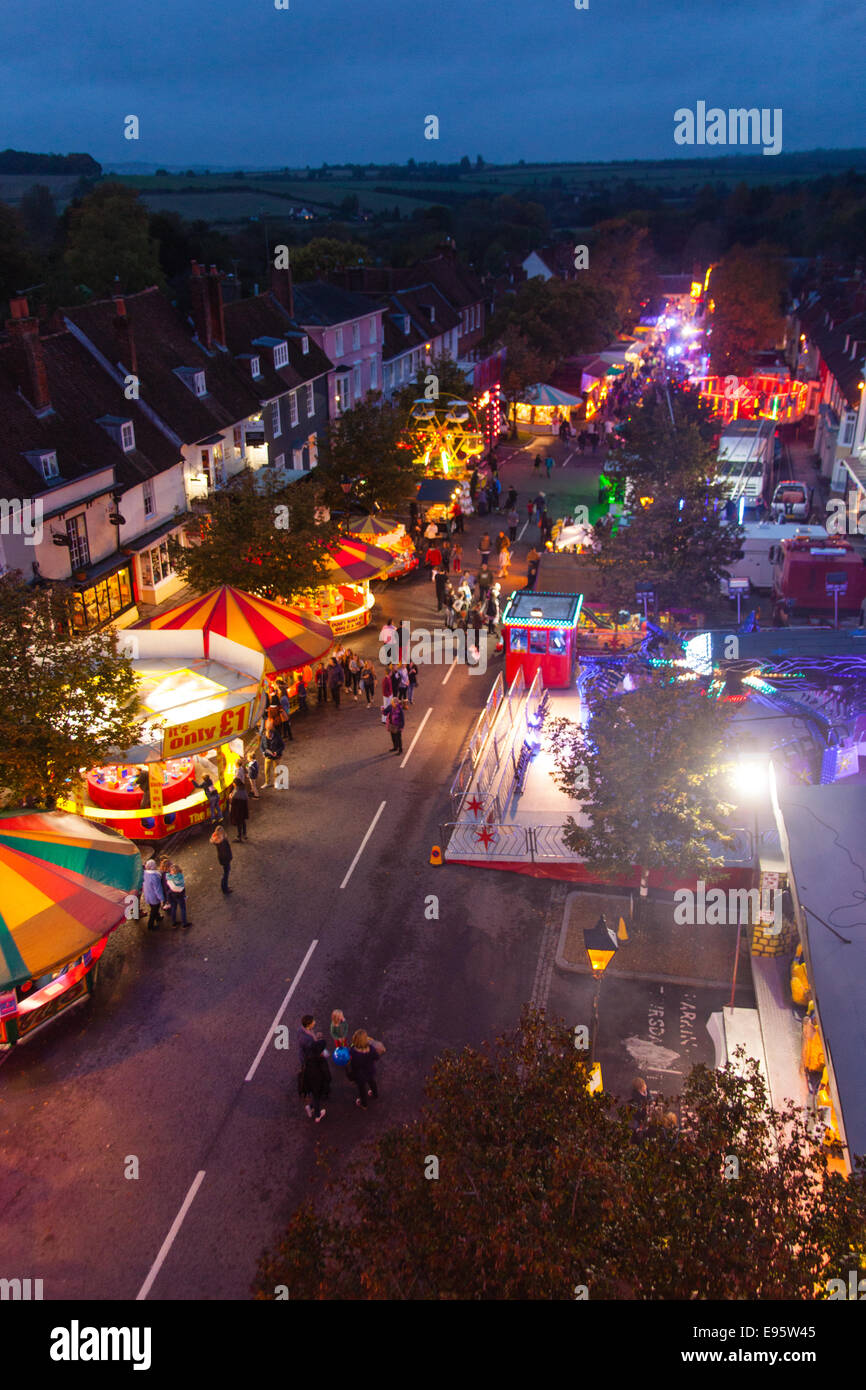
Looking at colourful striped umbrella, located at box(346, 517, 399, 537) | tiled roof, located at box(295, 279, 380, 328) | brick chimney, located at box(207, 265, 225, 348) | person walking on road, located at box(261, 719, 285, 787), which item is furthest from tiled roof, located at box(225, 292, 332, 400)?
person walking on road, located at box(261, 719, 285, 787)

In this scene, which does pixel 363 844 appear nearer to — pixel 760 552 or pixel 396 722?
pixel 396 722

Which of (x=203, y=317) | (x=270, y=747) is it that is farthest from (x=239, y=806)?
(x=203, y=317)

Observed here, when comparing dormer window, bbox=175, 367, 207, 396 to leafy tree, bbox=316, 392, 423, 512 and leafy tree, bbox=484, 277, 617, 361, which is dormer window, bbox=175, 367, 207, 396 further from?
leafy tree, bbox=484, 277, 617, 361

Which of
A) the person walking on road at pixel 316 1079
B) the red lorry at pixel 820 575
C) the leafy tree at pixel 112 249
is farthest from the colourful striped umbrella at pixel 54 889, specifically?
the leafy tree at pixel 112 249

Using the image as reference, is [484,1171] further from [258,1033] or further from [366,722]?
[366,722]

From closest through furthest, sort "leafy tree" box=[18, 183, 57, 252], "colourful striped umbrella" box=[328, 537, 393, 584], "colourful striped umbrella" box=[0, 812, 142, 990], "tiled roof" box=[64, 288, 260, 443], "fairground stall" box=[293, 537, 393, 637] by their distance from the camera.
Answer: "colourful striped umbrella" box=[0, 812, 142, 990] < "colourful striped umbrella" box=[328, 537, 393, 584] < "fairground stall" box=[293, 537, 393, 637] < "tiled roof" box=[64, 288, 260, 443] < "leafy tree" box=[18, 183, 57, 252]

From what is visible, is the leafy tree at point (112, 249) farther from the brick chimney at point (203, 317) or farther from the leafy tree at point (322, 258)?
the brick chimney at point (203, 317)
